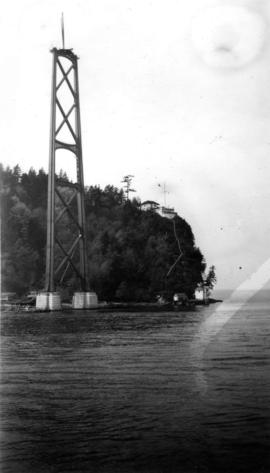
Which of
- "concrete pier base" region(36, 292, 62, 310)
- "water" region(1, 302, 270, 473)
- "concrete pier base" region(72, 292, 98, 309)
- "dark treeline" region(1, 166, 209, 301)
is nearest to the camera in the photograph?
"water" region(1, 302, 270, 473)

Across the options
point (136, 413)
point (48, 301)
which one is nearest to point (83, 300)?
point (48, 301)

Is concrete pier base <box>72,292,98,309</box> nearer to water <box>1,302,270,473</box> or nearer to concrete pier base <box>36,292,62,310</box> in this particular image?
concrete pier base <box>36,292,62,310</box>

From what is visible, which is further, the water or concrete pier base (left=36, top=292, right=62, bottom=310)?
concrete pier base (left=36, top=292, right=62, bottom=310)

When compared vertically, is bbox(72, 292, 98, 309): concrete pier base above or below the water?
above

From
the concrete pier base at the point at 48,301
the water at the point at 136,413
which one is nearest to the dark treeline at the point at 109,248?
the concrete pier base at the point at 48,301

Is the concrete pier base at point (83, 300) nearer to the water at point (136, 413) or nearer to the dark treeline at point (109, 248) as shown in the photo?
the dark treeline at point (109, 248)

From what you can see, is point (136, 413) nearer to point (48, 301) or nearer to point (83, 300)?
point (48, 301)

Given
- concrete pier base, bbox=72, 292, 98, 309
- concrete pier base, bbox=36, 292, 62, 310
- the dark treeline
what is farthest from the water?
the dark treeline
